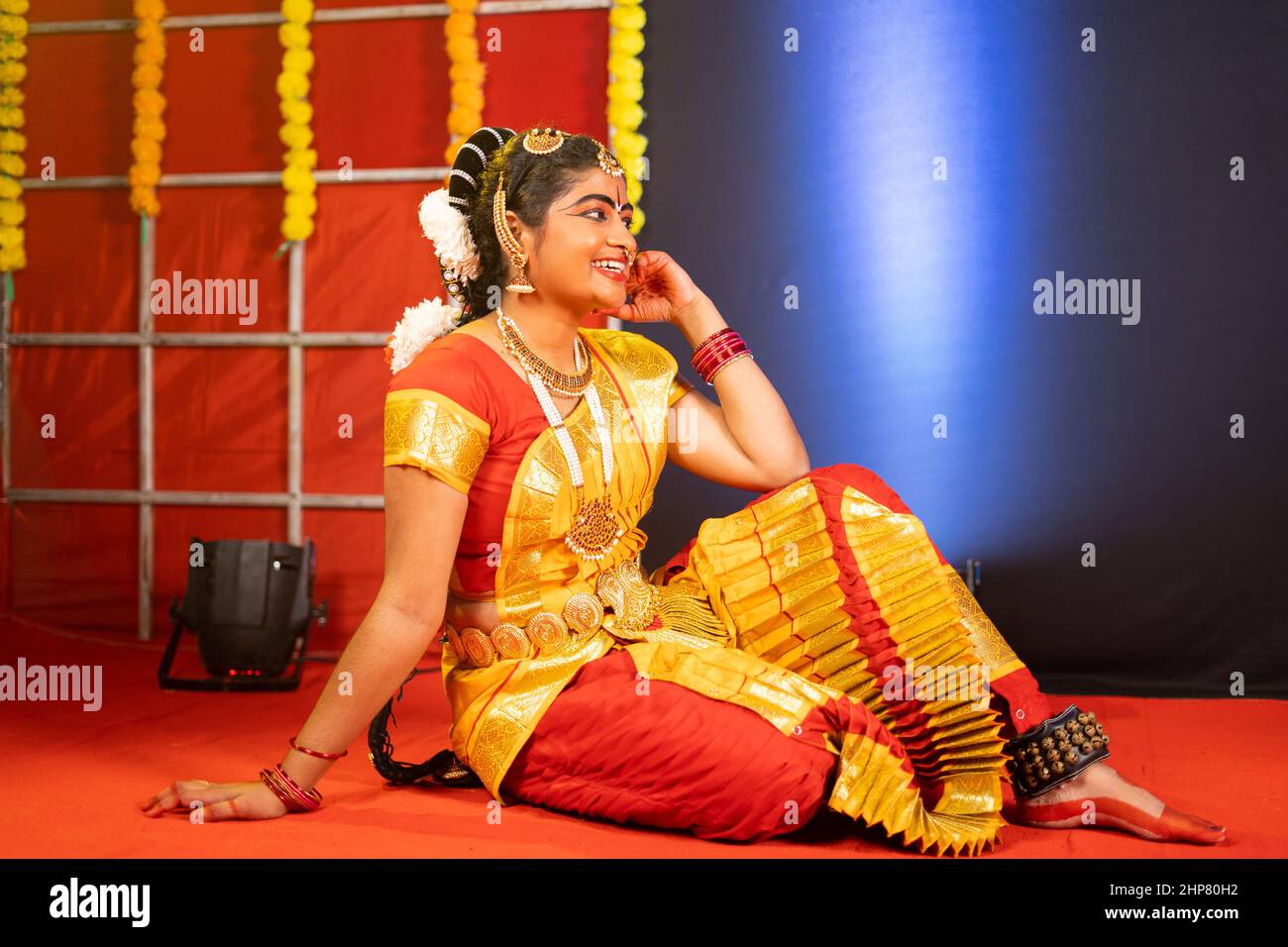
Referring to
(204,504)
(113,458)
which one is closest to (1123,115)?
(204,504)

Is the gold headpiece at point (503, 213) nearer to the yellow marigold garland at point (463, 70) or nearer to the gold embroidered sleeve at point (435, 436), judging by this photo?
the gold embroidered sleeve at point (435, 436)

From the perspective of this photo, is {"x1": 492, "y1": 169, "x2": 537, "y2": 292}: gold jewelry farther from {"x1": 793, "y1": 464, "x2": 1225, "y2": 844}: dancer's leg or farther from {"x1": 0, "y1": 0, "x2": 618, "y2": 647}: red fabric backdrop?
{"x1": 0, "y1": 0, "x2": 618, "y2": 647}: red fabric backdrop

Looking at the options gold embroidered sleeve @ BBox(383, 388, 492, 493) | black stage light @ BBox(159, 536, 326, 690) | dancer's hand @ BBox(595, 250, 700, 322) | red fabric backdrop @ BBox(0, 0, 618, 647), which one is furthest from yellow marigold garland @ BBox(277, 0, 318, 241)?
gold embroidered sleeve @ BBox(383, 388, 492, 493)

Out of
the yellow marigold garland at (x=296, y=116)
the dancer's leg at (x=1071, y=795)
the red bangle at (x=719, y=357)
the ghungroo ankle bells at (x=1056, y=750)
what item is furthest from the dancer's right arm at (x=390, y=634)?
the yellow marigold garland at (x=296, y=116)

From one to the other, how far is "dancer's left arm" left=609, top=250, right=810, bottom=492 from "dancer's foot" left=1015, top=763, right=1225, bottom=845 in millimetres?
828

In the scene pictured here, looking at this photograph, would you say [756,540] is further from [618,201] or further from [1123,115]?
[1123,115]

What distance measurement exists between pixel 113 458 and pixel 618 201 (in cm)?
328

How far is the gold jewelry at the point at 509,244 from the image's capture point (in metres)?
2.50

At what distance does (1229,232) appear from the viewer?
4051mm

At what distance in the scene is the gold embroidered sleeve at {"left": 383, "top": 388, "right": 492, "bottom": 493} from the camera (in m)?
2.28

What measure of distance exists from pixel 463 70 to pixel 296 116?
0.67 m

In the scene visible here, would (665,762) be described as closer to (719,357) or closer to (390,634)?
(390,634)

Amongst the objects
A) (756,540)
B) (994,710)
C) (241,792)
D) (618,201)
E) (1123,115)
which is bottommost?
(241,792)

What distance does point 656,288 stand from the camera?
2.77 metres
